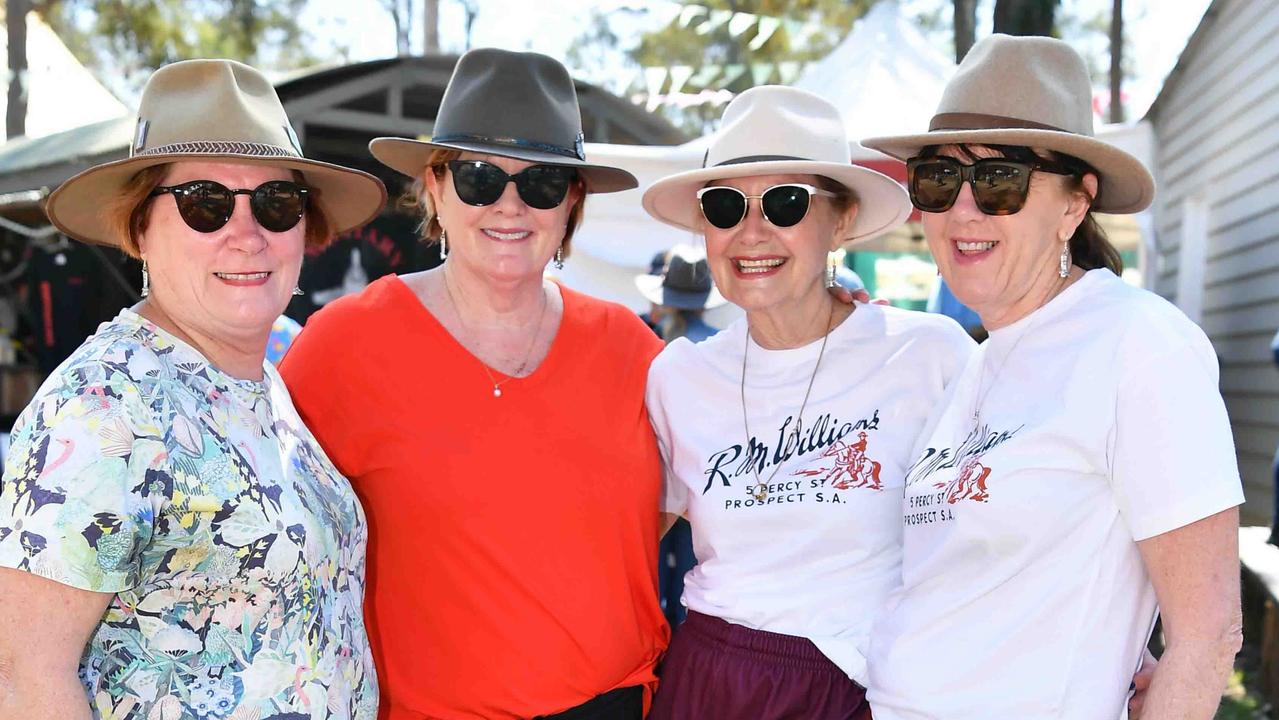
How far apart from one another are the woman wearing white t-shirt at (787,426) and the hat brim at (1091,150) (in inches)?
18.8

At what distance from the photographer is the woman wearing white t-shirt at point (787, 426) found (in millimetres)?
2498

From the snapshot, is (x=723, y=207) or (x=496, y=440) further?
(x=723, y=207)

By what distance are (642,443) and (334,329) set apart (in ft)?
2.72

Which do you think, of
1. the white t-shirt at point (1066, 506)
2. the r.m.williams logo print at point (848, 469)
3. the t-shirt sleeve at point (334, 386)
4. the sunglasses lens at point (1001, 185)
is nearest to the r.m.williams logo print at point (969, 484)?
the white t-shirt at point (1066, 506)

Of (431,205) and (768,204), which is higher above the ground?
(768,204)

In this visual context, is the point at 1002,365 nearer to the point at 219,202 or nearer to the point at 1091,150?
the point at 1091,150

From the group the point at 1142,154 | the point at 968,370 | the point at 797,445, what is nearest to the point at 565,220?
the point at 797,445

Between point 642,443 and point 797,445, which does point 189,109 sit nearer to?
point 642,443

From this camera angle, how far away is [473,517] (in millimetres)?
2527

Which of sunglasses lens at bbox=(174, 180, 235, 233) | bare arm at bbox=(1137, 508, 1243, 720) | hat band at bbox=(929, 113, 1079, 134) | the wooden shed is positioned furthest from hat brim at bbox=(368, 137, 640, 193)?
the wooden shed

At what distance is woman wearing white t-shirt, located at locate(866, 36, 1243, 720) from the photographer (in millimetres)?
1798

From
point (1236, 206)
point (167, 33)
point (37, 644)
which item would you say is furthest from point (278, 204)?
point (167, 33)

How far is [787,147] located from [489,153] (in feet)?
2.49

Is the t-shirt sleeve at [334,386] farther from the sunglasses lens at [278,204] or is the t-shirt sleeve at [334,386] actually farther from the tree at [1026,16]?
the tree at [1026,16]
